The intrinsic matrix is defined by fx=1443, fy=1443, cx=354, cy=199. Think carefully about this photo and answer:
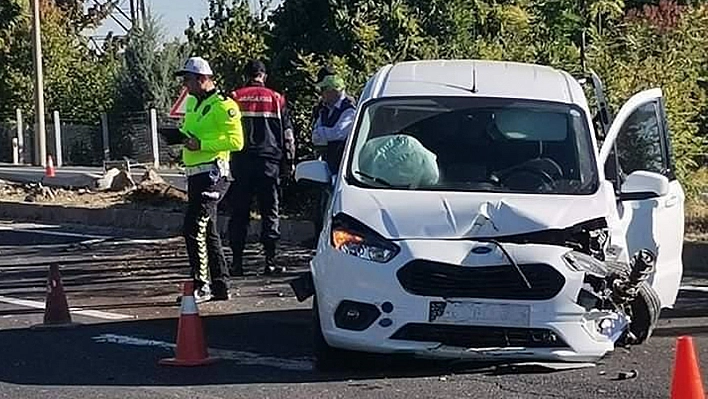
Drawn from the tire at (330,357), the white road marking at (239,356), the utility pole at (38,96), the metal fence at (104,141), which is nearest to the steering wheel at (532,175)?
the tire at (330,357)

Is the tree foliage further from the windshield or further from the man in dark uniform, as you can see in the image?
the windshield

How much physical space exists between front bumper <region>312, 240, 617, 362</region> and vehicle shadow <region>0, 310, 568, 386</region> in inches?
17.4

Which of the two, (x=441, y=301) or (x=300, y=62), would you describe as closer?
(x=441, y=301)

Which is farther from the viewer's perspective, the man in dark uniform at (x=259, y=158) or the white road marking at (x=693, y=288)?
the man in dark uniform at (x=259, y=158)

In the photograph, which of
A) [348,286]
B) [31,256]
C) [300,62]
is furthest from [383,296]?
[300,62]

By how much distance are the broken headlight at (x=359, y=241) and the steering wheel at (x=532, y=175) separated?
1038 millimetres

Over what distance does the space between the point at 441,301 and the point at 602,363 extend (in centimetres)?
128

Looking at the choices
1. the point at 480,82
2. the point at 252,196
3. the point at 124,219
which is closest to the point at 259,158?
the point at 252,196

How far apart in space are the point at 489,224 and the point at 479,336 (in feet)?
2.01

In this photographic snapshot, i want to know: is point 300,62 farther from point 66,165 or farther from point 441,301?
point 66,165

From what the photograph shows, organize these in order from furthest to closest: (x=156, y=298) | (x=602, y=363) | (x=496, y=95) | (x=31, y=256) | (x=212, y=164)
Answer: (x=31, y=256)
(x=156, y=298)
(x=212, y=164)
(x=496, y=95)
(x=602, y=363)

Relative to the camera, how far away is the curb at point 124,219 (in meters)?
16.0

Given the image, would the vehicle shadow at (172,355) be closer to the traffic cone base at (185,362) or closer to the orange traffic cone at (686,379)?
the traffic cone base at (185,362)

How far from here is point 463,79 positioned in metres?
9.02
